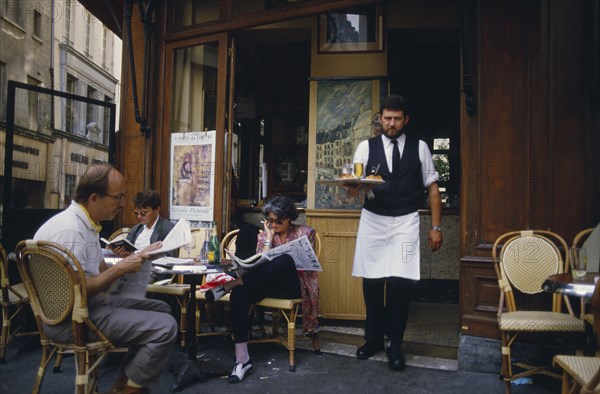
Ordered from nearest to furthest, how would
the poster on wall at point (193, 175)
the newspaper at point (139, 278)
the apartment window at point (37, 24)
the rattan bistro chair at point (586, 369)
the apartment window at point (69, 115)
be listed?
the rattan bistro chair at point (586, 369) → the newspaper at point (139, 278) → the poster on wall at point (193, 175) → the apartment window at point (69, 115) → the apartment window at point (37, 24)

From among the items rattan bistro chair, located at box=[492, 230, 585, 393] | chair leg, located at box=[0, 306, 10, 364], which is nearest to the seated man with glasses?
chair leg, located at box=[0, 306, 10, 364]

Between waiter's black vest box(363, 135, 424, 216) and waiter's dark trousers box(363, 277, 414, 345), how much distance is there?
55 centimetres

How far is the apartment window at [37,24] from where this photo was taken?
1502 centimetres

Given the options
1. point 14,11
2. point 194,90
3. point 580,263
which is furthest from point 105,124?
point 14,11

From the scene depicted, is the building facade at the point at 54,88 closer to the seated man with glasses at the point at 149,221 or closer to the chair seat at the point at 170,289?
the seated man with glasses at the point at 149,221

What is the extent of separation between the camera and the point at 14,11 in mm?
13875

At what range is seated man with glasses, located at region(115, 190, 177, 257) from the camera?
4.68m

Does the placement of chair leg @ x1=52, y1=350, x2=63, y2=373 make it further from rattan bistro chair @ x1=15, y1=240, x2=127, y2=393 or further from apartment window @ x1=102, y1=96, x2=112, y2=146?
apartment window @ x1=102, y1=96, x2=112, y2=146

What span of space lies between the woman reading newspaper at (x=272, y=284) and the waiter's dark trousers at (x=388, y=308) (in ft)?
1.48

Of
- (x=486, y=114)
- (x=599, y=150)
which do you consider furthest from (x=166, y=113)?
(x=599, y=150)

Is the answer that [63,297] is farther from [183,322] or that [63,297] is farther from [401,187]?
[401,187]

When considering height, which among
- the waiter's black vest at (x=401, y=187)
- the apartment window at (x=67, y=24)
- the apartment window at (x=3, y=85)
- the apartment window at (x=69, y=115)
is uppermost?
the apartment window at (x=67, y=24)

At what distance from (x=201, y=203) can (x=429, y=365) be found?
2.68m

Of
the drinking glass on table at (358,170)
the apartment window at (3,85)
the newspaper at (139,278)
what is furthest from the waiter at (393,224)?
the apartment window at (3,85)
